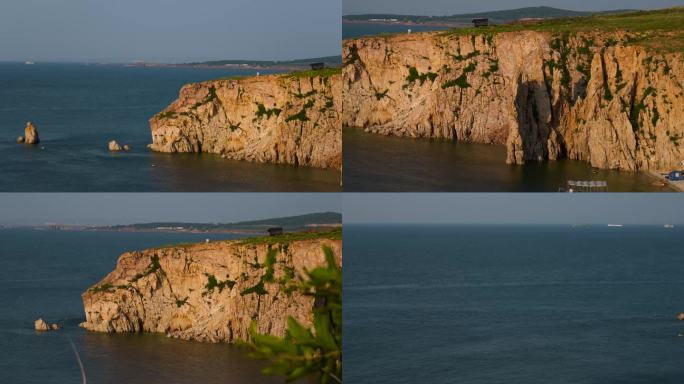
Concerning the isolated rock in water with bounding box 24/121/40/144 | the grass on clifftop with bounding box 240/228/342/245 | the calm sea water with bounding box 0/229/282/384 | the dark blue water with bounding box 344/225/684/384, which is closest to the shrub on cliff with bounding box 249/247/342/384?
the grass on clifftop with bounding box 240/228/342/245

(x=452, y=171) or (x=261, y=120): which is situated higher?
(x=452, y=171)

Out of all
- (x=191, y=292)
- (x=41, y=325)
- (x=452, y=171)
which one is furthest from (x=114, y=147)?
(x=452, y=171)

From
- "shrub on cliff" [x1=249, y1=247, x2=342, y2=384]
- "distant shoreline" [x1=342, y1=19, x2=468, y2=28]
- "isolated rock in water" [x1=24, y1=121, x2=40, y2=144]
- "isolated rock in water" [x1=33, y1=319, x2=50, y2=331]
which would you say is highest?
"distant shoreline" [x1=342, y1=19, x2=468, y2=28]

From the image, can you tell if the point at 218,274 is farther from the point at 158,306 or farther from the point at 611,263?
the point at 611,263

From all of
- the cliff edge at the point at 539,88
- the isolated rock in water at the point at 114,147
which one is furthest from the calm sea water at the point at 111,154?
the cliff edge at the point at 539,88

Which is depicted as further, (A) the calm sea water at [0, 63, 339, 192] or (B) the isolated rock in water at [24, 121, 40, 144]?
(B) the isolated rock in water at [24, 121, 40, 144]

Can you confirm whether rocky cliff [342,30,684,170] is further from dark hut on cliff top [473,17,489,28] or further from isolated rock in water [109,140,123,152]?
isolated rock in water [109,140,123,152]

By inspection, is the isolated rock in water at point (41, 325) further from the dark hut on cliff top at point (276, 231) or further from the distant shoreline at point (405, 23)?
the distant shoreline at point (405, 23)

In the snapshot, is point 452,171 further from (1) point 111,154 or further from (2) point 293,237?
(1) point 111,154
